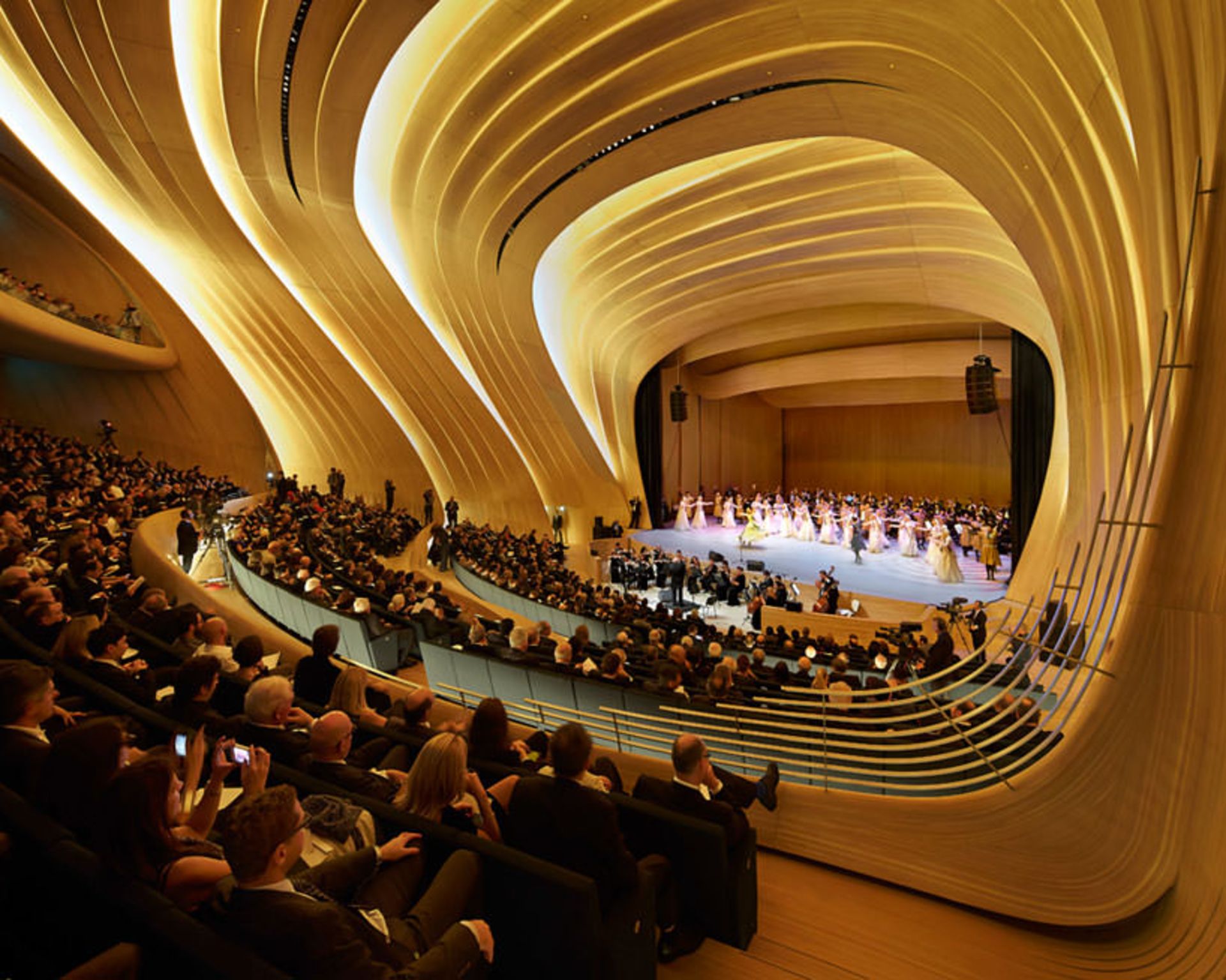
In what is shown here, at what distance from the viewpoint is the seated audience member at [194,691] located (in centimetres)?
273

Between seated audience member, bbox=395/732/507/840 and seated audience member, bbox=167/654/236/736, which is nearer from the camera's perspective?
seated audience member, bbox=395/732/507/840

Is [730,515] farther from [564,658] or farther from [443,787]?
[443,787]

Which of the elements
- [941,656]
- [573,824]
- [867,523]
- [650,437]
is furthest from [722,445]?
[573,824]

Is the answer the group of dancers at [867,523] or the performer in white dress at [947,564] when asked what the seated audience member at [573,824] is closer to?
the performer in white dress at [947,564]

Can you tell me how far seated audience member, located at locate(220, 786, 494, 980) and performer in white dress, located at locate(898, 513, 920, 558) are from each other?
1871 cm

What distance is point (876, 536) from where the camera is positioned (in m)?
19.4

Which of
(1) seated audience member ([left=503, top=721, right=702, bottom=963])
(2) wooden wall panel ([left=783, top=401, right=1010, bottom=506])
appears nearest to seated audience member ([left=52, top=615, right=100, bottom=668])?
(1) seated audience member ([left=503, top=721, right=702, bottom=963])

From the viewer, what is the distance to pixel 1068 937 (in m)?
2.99

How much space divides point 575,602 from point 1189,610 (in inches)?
329

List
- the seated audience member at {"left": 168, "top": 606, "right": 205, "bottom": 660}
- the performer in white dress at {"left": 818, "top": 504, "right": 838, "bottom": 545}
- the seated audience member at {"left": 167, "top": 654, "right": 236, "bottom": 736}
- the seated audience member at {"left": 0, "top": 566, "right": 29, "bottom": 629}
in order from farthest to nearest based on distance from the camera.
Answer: the performer in white dress at {"left": 818, "top": 504, "right": 838, "bottom": 545} < the seated audience member at {"left": 168, "top": 606, "right": 205, "bottom": 660} < the seated audience member at {"left": 0, "top": 566, "right": 29, "bottom": 629} < the seated audience member at {"left": 167, "top": 654, "right": 236, "bottom": 736}

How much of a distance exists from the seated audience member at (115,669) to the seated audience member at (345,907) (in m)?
1.82

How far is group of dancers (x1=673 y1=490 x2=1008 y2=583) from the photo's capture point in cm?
1608

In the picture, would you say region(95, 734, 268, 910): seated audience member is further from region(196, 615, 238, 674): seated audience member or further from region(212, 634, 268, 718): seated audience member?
region(196, 615, 238, 674): seated audience member

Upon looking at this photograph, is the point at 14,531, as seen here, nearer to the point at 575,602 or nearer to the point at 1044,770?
the point at 575,602
